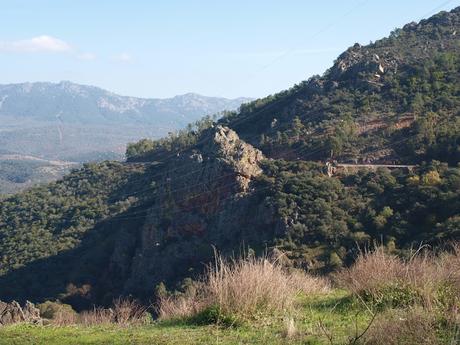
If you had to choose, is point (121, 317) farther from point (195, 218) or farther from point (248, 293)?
point (195, 218)

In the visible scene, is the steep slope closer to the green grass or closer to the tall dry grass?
the tall dry grass

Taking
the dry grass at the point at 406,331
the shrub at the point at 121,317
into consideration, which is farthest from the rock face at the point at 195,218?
the dry grass at the point at 406,331

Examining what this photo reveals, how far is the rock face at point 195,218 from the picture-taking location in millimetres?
34906

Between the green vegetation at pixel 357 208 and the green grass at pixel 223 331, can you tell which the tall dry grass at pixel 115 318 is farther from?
the green vegetation at pixel 357 208

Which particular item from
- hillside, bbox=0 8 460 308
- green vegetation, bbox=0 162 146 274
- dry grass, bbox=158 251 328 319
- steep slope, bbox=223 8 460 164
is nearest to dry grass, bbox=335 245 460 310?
dry grass, bbox=158 251 328 319

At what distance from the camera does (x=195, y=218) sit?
37812 mm

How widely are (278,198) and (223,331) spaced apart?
1025 inches

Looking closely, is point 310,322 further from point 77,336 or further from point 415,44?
point 415,44

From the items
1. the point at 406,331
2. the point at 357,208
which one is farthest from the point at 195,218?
the point at 406,331

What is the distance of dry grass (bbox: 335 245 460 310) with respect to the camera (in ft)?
23.5

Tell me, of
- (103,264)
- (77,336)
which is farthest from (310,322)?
(103,264)

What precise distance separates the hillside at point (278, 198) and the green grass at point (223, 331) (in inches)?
607

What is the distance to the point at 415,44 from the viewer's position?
59625 mm

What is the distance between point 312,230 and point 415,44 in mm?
36881
